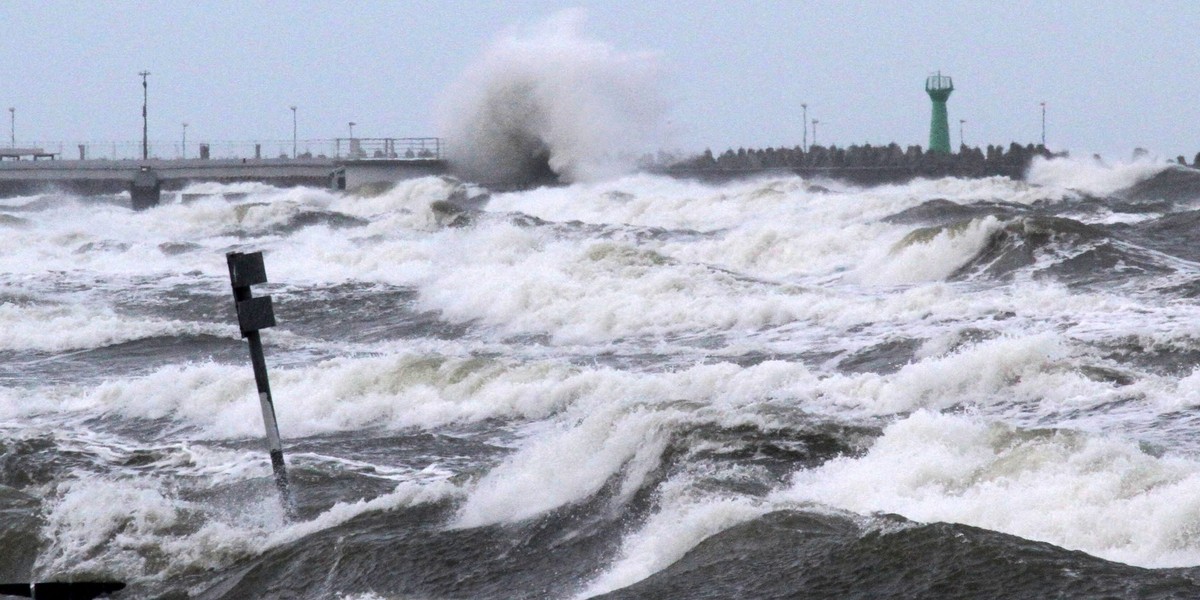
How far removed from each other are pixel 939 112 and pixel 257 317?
73.1m

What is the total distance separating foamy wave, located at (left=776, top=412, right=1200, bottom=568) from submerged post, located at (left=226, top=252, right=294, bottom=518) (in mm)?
3424

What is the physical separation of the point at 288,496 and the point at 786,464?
3.30 m

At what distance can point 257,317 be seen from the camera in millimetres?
10492

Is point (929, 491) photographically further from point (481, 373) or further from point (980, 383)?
point (481, 373)

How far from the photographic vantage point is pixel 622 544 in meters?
9.05

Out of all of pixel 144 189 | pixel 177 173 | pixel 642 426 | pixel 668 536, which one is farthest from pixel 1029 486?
pixel 177 173

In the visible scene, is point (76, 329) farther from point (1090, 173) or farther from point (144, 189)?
point (1090, 173)

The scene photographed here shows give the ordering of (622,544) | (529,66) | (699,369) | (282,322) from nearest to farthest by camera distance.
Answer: (622,544) → (699,369) → (282,322) → (529,66)

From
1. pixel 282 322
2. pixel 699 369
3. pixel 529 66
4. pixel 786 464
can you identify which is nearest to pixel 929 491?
pixel 786 464

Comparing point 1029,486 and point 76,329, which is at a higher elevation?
point 76,329

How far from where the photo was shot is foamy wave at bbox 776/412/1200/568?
8031mm

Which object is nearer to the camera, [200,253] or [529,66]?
[200,253]

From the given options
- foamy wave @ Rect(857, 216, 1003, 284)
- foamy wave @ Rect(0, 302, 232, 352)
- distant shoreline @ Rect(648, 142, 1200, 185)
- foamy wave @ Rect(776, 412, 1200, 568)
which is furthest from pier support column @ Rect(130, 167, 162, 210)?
foamy wave @ Rect(776, 412, 1200, 568)

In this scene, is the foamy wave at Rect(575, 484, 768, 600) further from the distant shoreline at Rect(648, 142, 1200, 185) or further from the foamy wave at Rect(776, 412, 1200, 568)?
the distant shoreline at Rect(648, 142, 1200, 185)
